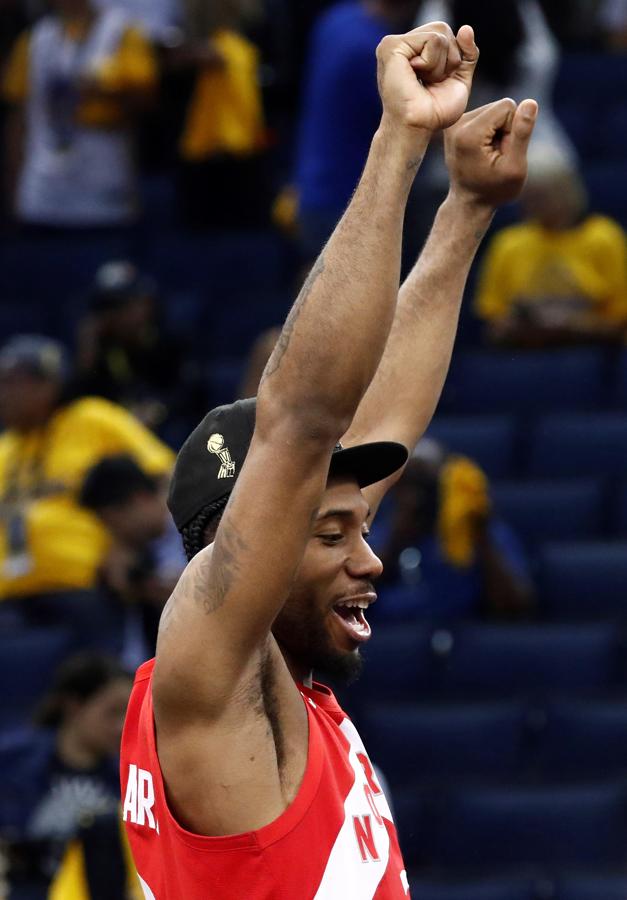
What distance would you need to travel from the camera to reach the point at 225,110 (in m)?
8.84

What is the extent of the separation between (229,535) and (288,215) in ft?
21.8

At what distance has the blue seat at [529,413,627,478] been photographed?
7371 millimetres

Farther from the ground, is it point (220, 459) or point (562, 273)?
point (220, 459)

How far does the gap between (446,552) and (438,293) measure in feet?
11.4

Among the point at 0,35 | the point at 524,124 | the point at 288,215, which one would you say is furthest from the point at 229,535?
the point at 0,35

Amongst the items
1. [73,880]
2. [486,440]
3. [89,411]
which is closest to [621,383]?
[486,440]

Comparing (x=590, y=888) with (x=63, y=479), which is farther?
(x=63, y=479)

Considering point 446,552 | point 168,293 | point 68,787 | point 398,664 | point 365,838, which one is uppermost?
point 365,838

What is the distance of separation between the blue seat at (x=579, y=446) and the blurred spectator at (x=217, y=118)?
7.79 ft

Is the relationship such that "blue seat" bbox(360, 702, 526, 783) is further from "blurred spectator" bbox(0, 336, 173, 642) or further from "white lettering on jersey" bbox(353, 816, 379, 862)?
"white lettering on jersey" bbox(353, 816, 379, 862)

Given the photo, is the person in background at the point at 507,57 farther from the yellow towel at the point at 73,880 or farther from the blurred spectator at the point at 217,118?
the yellow towel at the point at 73,880

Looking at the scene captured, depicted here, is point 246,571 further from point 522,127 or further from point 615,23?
point 615,23

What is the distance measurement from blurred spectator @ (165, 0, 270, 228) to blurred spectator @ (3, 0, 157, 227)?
26 centimetres

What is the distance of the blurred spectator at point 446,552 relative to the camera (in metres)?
6.50
